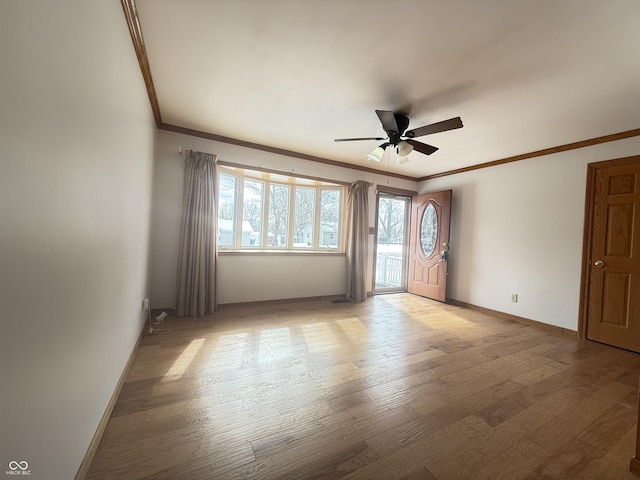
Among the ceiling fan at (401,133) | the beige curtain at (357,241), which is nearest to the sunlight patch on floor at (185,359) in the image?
the ceiling fan at (401,133)

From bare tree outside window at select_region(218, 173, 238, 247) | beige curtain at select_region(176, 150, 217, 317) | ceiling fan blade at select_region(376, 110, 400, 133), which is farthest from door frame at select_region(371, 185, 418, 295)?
beige curtain at select_region(176, 150, 217, 317)

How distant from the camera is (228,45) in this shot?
6.12ft

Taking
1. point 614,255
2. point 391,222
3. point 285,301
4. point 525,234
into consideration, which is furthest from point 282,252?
point 614,255

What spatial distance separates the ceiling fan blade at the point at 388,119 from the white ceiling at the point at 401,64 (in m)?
0.15

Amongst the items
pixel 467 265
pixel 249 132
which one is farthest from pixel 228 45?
pixel 467 265

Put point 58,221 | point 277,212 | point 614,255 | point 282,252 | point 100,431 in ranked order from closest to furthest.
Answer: point 58,221 → point 100,431 → point 614,255 → point 282,252 → point 277,212

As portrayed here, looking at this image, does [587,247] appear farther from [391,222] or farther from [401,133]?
[391,222]

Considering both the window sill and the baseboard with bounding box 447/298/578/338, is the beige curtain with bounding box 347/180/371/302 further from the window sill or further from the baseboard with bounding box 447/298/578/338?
the baseboard with bounding box 447/298/578/338

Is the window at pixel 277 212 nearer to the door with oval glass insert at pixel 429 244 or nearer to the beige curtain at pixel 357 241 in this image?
the beige curtain at pixel 357 241

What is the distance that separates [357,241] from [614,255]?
3199mm

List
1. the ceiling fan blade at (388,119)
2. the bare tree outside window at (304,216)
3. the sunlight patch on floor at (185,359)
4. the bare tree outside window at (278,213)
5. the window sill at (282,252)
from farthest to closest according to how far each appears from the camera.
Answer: the bare tree outside window at (304,216), the bare tree outside window at (278,213), the window sill at (282,252), the ceiling fan blade at (388,119), the sunlight patch on floor at (185,359)

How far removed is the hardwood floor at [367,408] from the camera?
→ 4.30 feet

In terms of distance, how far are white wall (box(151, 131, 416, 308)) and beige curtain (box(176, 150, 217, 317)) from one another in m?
0.16

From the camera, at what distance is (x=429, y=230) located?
5.02 metres
